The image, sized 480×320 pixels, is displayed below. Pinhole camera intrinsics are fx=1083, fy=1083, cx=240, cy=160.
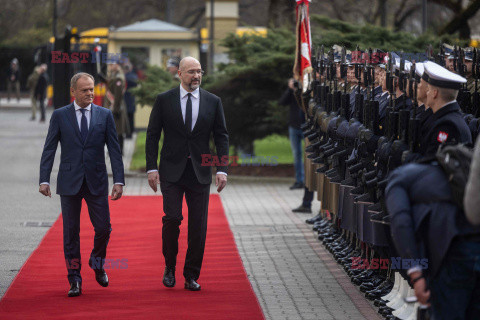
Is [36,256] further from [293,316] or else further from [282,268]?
[293,316]

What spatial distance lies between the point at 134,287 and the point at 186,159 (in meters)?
1.19

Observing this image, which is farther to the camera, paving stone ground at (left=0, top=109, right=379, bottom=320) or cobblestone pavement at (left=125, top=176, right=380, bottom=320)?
paving stone ground at (left=0, top=109, right=379, bottom=320)

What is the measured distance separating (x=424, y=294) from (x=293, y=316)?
120 inches

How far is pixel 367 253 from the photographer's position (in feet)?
31.0

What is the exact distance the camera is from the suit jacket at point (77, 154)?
8.65m

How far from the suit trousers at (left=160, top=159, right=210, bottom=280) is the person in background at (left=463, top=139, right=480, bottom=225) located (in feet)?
13.8

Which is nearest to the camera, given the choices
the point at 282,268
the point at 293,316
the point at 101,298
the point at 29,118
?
the point at 293,316

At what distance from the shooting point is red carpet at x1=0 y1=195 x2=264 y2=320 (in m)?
7.96

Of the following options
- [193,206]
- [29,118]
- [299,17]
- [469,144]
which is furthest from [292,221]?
[29,118]

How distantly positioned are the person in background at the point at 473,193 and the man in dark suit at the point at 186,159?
415 centimetres

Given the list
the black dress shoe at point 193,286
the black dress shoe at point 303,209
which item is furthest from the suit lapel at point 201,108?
the black dress shoe at point 303,209

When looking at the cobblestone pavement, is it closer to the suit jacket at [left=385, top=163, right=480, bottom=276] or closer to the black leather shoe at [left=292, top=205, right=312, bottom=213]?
the black leather shoe at [left=292, top=205, right=312, bottom=213]

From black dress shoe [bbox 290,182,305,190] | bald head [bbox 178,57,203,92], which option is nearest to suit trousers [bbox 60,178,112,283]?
bald head [bbox 178,57,203,92]

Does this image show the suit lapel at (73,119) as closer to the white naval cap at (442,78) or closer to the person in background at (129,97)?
the white naval cap at (442,78)
